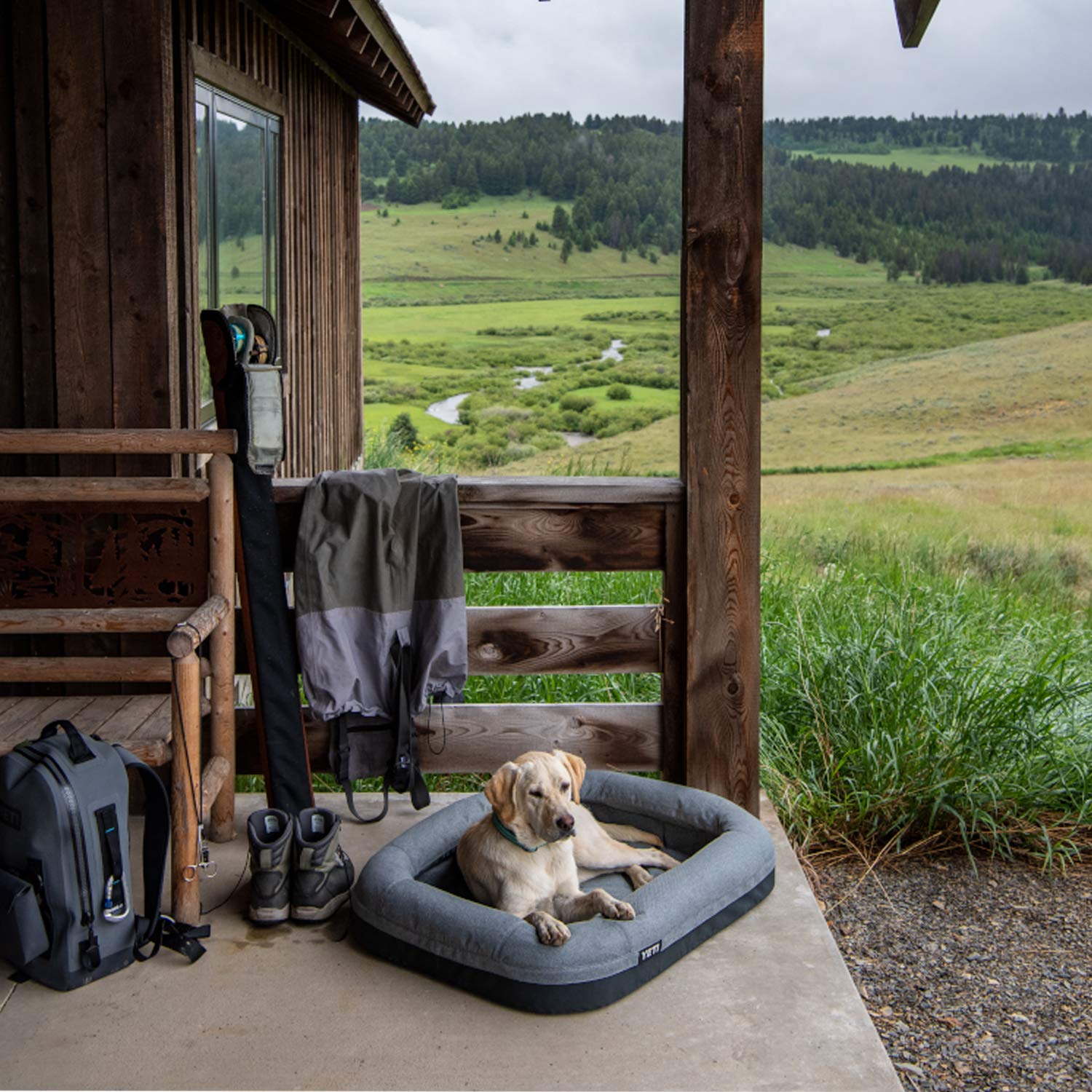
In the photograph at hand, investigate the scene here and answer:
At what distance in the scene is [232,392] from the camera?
130 inches

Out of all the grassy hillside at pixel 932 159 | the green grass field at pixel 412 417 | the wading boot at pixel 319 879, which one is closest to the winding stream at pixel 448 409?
the green grass field at pixel 412 417

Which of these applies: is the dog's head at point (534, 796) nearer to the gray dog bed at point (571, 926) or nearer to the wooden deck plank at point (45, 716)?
the gray dog bed at point (571, 926)

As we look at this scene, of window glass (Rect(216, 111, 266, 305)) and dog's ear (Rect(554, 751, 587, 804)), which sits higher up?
window glass (Rect(216, 111, 266, 305))

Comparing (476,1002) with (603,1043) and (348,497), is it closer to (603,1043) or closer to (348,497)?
(603,1043)

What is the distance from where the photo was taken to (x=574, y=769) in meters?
2.98

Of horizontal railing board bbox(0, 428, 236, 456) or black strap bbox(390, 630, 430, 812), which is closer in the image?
horizontal railing board bbox(0, 428, 236, 456)

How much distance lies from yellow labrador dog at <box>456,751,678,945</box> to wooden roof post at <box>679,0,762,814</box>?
0.80 meters

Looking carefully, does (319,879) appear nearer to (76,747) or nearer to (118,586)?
(76,747)

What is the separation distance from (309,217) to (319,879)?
212 inches

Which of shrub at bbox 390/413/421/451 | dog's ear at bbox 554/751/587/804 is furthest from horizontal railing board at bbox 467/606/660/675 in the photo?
shrub at bbox 390/413/421/451

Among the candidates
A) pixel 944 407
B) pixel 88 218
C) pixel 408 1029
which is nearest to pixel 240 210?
pixel 88 218

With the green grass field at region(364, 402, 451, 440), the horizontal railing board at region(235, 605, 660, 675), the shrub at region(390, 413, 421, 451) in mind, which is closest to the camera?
the horizontal railing board at region(235, 605, 660, 675)

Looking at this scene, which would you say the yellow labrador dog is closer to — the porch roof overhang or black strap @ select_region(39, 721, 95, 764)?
black strap @ select_region(39, 721, 95, 764)

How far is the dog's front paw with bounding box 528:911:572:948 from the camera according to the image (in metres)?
2.61
